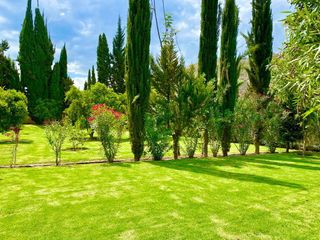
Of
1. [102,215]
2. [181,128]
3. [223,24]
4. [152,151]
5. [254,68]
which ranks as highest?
[223,24]

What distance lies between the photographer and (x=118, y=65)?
146 feet

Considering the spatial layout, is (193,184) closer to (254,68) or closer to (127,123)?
(127,123)

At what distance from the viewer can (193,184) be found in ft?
25.4

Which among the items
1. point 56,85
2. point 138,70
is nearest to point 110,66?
point 56,85

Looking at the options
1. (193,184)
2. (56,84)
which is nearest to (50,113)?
(56,84)

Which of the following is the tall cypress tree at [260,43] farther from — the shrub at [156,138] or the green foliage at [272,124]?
the shrub at [156,138]

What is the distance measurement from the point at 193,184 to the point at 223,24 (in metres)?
10.3

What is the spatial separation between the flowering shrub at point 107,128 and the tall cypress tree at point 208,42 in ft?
15.4

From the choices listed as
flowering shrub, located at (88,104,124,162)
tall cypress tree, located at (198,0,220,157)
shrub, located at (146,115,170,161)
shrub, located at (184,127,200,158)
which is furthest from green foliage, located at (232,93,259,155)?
flowering shrub, located at (88,104,124,162)

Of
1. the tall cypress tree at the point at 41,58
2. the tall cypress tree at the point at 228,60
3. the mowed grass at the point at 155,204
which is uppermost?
the tall cypress tree at the point at 41,58

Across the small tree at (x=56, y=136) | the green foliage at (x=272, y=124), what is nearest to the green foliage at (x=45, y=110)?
the small tree at (x=56, y=136)

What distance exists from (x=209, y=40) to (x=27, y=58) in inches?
1045

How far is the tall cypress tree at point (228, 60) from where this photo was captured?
15.1m

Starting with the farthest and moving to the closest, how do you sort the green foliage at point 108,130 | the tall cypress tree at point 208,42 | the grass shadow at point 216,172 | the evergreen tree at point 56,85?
1. the evergreen tree at point 56,85
2. the tall cypress tree at point 208,42
3. the green foliage at point 108,130
4. the grass shadow at point 216,172
